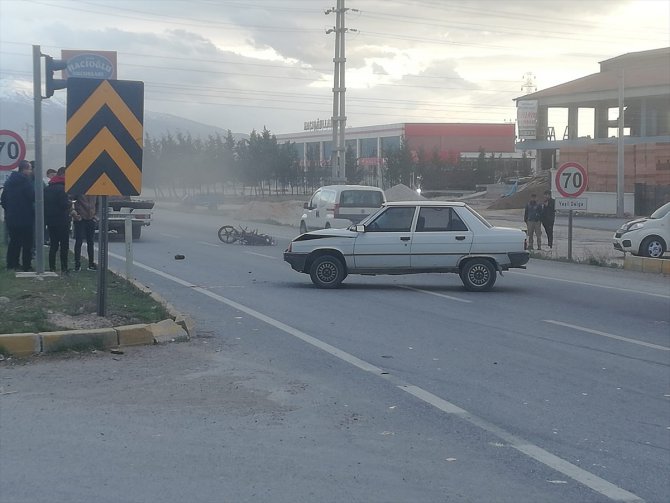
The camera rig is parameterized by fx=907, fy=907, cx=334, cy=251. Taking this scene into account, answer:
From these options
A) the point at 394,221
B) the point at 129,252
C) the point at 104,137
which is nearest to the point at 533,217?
the point at 394,221

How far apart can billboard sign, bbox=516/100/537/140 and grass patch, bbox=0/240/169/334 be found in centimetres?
5610

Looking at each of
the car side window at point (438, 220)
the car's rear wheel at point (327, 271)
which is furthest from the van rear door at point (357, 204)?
the car's rear wheel at point (327, 271)

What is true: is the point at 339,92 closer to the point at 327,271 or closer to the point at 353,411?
the point at 327,271

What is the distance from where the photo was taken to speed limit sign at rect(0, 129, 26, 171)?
57.2 feet

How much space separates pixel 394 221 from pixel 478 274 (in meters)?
1.82

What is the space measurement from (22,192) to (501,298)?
8.51 metres

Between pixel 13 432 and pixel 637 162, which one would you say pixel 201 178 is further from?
pixel 13 432

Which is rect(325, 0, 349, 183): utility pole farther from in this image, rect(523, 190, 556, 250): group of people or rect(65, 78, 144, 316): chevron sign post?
rect(65, 78, 144, 316): chevron sign post

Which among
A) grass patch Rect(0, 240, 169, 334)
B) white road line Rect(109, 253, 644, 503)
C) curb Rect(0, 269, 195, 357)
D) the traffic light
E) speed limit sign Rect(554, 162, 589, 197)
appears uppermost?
the traffic light

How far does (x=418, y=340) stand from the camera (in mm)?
11367

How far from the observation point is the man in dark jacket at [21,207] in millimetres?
15617

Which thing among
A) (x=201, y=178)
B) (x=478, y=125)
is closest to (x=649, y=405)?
(x=201, y=178)

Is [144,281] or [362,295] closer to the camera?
[362,295]

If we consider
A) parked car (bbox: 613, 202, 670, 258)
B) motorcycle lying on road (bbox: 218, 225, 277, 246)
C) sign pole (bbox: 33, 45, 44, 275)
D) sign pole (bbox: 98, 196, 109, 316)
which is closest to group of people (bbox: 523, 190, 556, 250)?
parked car (bbox: 613, 202, 670, 258)
